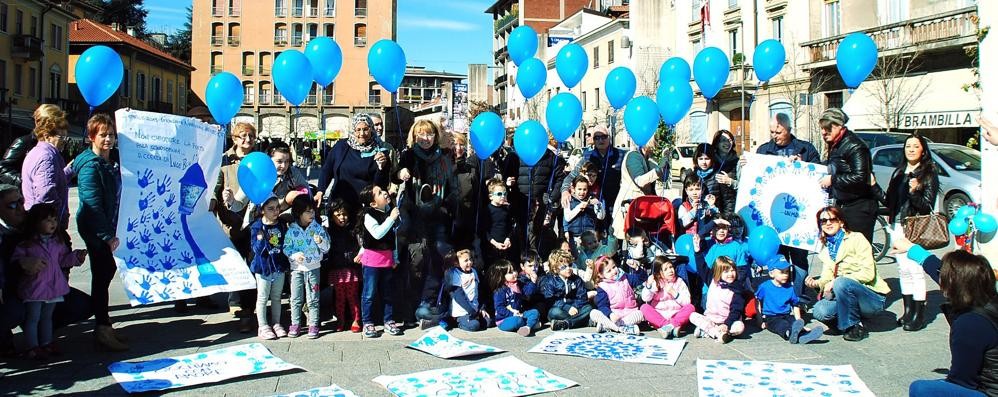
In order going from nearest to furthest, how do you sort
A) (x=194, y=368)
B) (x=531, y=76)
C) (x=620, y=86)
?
(x=194, y=368) < (x=620, y=86) < (x=531, y=76)

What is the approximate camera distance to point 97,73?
6305 mm

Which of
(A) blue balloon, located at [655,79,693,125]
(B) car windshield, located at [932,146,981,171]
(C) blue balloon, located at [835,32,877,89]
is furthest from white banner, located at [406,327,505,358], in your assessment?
Answer: (B) car windshield, located at [932,146,981,171]

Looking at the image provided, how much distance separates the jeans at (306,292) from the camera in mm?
6371

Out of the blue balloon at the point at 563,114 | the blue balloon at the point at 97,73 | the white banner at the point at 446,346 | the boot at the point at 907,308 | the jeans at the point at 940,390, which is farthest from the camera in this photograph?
the blue balloon at the point at 563,114

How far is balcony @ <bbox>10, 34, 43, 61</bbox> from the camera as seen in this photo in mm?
37438

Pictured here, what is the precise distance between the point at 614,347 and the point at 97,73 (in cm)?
460

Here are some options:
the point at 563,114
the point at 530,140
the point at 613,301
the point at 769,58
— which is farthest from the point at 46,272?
the point at 769,58

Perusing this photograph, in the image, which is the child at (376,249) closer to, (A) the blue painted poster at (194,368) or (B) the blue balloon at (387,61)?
(A) the blue painted poster at (194,368)

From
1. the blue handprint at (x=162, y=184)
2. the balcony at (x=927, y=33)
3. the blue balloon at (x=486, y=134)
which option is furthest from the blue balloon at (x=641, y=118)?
the balcony at (x=927, y=33)

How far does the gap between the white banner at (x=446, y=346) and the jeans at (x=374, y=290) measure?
18.4 inches

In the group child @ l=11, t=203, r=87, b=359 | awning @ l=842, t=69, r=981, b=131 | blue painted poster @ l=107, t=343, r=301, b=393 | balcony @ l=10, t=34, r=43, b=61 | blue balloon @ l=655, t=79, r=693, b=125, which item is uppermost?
balcony @ l=10, t=34, r=43, b=61

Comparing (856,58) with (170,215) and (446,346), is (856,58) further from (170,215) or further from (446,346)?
(170,215)

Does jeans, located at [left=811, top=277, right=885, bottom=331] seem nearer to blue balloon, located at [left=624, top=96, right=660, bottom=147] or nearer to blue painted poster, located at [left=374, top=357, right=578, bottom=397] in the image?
blue balloon, located at [left=624, top=96, right=660, bottom=147]

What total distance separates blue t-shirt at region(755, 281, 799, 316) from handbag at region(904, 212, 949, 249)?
1.25 metres
